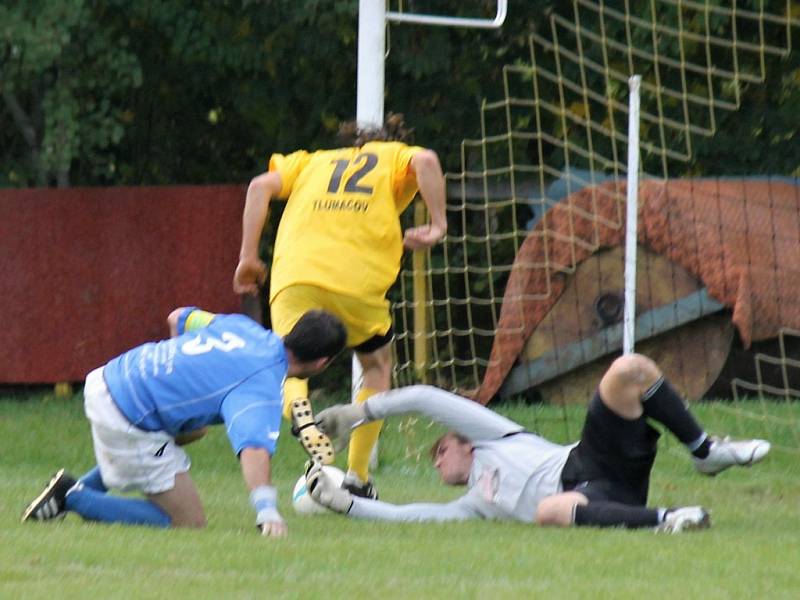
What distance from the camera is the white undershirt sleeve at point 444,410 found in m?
6.92

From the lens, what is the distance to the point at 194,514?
6.78 meters

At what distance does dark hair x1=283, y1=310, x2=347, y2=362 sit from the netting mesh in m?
4.92

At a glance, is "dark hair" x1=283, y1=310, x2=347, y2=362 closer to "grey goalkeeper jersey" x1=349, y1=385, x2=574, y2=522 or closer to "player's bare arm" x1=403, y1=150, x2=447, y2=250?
"grey goalkeeper jersey" x1=349, y1=385, x2=574, y2=522

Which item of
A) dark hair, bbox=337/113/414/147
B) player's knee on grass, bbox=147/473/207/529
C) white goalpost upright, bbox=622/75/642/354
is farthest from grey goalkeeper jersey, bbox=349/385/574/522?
white goalpost upright, bbox=622/75/642/354

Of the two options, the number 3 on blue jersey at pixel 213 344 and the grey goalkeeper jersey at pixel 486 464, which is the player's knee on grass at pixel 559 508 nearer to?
the grey goalkeeper jersey at pixel 486 464

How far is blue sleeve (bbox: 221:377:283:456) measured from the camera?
6.14m

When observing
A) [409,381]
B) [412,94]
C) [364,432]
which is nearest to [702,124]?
[412,94]

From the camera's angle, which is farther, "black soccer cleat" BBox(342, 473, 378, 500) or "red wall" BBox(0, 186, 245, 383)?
"red wall" BBox(0, 186, 245, 383)

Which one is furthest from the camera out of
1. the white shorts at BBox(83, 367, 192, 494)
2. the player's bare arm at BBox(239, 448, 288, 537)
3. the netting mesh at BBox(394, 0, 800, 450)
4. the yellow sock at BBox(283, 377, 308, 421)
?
the netting mesh at BBox(394, 0, 800, 450)

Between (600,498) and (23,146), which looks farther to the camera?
(23,146)

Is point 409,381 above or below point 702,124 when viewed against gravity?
below

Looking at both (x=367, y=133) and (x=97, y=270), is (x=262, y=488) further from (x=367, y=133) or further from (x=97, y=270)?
(x=97, y=270)

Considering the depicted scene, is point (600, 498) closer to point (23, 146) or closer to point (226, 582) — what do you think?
point (226, 582)

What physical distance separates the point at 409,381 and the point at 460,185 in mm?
1903
